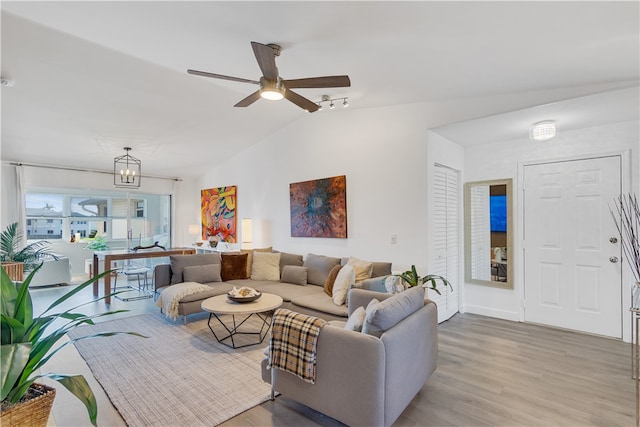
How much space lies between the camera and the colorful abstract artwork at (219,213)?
679 cm

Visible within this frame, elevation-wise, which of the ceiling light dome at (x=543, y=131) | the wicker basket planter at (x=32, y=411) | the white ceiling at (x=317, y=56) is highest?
the white ceiling at (x=317, y=56)

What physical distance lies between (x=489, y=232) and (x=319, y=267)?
244 centimetres

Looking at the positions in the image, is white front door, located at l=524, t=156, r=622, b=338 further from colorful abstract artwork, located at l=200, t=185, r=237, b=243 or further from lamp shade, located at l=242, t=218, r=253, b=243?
colorful abstract artwork, located at l=200, t=185, r=237, b=243

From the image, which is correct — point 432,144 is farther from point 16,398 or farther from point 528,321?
point 16,398

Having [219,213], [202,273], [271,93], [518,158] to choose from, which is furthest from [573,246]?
[219,213]

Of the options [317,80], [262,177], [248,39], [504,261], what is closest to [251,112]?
[262,177]

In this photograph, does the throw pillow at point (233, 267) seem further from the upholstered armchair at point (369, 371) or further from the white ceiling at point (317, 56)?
the upholstered armchair at point (369, 371)

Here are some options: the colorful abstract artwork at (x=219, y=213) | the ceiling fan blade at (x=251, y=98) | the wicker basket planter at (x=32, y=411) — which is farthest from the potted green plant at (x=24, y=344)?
the colorful abstract artwork at (x=219, y=213)

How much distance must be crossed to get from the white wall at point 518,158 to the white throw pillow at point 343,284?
2.03 meters

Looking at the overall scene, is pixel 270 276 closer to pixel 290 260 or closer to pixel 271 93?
pixel 290 260

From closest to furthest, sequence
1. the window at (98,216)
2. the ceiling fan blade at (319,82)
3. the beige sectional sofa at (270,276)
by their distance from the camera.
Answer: the ceiling fan blade at (319,82) < the beige sectional sofa at (270,276) < the window at (98,216)

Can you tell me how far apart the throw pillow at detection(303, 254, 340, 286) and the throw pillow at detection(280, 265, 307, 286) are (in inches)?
4.0

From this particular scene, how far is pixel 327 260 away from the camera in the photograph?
4539 mm

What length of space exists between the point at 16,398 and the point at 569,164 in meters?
5.04
